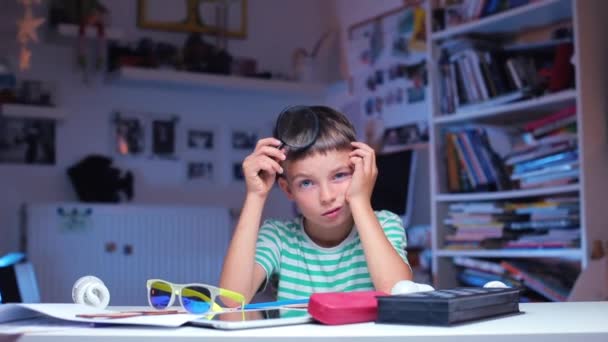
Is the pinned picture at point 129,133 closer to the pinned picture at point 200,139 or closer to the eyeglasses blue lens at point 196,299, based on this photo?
the pinned picture at point 200,139

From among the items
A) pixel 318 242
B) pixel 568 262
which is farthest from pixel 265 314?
pixel 568 262

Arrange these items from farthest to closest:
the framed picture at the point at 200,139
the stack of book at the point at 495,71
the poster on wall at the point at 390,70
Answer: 1. the framed picture at the point at 200,139
2. the poster on wall at the point at 390,70
3. the stack of book at the point at 495,71

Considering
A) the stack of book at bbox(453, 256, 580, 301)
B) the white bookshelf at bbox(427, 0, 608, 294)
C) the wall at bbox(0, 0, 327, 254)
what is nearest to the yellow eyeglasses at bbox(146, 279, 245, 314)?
the white bookshelf at bbox(427, 0, 608, 294)

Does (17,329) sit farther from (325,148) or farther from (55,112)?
(55,112)

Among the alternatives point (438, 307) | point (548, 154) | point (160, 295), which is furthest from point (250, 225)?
point (548, 154)

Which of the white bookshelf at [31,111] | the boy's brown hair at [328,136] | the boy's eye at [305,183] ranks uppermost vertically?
the white bookshelf at [31,111]

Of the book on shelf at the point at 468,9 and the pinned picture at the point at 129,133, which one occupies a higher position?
the book on shelf at the point at 468,9

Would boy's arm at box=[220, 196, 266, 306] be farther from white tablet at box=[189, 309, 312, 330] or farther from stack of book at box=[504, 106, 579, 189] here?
stack of book at box=[504, 106, 579, 189]

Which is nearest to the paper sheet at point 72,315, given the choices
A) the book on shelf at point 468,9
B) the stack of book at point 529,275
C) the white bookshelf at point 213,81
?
the stack of book at point 529,275

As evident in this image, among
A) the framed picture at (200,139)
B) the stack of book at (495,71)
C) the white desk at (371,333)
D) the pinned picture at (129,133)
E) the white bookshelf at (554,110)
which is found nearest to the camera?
the white desk at (371,333)

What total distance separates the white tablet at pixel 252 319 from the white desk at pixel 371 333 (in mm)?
12

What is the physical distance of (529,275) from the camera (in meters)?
2.92

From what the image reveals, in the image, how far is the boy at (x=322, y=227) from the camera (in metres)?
1.40

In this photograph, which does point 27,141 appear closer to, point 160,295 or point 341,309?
point 160,295
